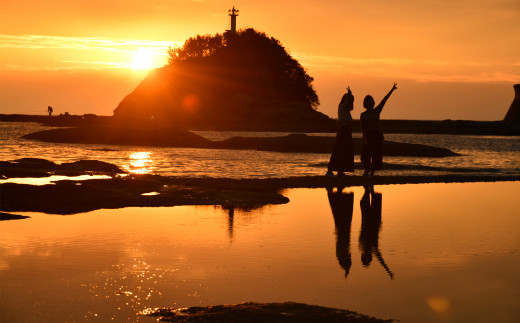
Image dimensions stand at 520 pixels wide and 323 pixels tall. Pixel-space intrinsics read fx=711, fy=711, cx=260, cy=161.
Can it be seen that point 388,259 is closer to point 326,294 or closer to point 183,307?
point 326,294

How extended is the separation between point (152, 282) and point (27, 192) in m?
8.28

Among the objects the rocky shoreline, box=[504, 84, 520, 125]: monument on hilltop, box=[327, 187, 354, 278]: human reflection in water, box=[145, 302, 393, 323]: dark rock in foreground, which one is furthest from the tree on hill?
box=[145, 302, 393, 323]: dark rock in foreground

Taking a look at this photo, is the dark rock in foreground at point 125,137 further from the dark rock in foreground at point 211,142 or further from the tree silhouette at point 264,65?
the tree silhouette at point 264,65

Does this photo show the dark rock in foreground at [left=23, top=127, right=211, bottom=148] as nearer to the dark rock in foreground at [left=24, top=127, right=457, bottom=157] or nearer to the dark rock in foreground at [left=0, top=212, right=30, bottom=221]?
the dark rock in foreground at [left=24, top=127, right=457, bottom=157]

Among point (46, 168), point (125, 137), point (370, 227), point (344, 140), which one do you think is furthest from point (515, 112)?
point (370, 227)

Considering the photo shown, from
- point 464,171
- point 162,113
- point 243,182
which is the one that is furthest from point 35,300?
point 162,113

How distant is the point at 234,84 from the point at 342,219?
115909 millimetres

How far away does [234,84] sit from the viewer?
128 meters

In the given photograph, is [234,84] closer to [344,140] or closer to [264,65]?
[264,65]

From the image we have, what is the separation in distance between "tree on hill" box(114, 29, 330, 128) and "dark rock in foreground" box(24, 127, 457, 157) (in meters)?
58.6

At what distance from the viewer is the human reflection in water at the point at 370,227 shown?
9297 millimetres

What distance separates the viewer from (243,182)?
20984mm

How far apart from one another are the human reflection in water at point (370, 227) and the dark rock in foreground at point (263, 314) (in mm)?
1818

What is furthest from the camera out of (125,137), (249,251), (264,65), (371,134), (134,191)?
(264,65)
